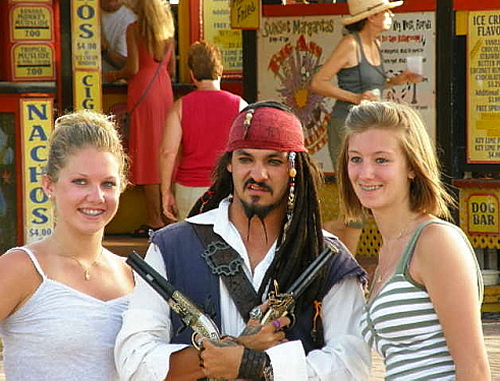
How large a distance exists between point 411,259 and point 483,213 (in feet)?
18.4

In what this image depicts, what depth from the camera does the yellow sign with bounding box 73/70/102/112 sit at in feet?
29.1

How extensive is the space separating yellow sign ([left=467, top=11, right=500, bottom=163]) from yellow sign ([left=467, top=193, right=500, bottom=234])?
27 cm

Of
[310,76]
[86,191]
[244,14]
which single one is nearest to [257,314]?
[86,191]

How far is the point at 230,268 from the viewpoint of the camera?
3.70m

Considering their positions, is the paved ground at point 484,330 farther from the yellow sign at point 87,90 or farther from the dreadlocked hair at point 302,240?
the dreadlocked hair at point 302,240

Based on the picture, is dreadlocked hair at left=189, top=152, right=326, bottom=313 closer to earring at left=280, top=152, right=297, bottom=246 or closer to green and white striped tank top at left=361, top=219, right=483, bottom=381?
earring at left=280, top=152, right=297, bottom=246

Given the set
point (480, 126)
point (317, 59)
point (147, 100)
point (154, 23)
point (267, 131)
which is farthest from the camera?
point (147, 100)

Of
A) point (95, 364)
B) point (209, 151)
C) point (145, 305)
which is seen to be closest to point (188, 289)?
point (145, 305)

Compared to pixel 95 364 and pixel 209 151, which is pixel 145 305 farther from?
pixel 209 151

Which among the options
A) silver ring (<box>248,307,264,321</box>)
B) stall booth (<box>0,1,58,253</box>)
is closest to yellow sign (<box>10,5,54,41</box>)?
stall booth (<box>0,1,58,253</box>)

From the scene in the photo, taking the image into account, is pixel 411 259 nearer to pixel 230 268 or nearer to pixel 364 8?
pixel 230 268

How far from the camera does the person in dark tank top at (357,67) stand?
8203 mm

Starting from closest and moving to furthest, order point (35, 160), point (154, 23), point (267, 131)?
1. point (267, 131)
2. point (35, 160)
3. point (154, 23)

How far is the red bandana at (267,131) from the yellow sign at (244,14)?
19.4 feet
